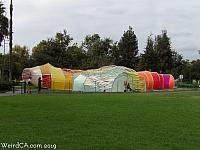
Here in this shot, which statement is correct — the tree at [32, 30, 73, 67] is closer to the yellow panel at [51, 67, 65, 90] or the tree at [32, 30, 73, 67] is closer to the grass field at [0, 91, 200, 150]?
the yellow panel at [51, 67, 65, 90]

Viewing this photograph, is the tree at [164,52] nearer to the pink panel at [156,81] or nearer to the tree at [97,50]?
the tree at [97,50]

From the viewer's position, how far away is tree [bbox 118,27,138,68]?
10400cm

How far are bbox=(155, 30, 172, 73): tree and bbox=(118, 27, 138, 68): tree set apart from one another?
5.80m

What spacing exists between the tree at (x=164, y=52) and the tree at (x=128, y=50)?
580cm

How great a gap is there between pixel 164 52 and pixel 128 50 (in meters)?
9.08

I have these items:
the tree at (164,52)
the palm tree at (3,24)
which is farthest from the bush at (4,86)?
the tree at (164,52)

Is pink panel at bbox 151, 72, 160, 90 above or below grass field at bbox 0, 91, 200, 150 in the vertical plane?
above

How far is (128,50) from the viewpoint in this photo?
10481 cm

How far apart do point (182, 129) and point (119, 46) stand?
3640 inches

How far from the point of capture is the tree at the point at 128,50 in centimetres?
10400

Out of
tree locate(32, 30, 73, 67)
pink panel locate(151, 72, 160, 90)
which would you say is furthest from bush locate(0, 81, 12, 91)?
tree locate(32, 30, 73, 67)

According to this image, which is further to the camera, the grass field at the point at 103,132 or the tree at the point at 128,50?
the tree at the point at 128,50

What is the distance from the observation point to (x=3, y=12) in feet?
195

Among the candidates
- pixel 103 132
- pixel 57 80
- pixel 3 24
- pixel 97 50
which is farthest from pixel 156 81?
pixel 103 132
